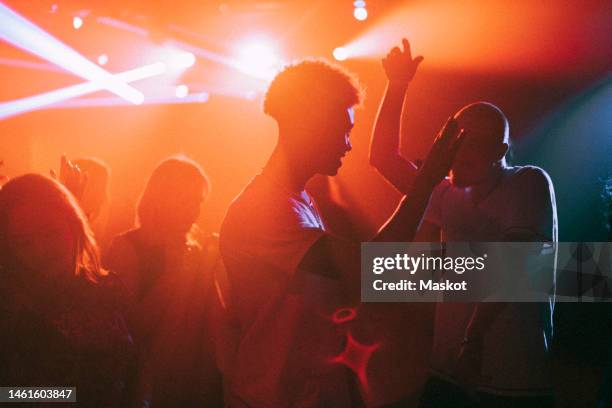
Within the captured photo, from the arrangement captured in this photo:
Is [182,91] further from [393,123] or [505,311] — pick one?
[505,311]

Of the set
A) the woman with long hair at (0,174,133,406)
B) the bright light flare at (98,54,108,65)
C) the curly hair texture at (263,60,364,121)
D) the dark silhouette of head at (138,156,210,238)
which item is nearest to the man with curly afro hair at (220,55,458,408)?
the curly hair texture at (263,60,364,121)

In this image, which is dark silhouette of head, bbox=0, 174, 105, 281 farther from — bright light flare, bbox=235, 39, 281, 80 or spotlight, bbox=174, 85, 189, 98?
spotlight, bbox=174, 85, 189, 98

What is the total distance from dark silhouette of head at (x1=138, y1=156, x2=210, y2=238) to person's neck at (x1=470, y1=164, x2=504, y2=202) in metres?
1.54

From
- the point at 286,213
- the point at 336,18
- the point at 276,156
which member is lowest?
the point at 286,213

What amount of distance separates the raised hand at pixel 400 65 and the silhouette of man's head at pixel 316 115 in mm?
302

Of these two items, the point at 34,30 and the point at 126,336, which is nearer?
the point at 126,336

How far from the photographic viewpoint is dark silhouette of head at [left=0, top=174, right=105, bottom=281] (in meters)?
1.55

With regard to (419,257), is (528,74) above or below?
above

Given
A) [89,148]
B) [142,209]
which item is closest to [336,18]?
[142,209]

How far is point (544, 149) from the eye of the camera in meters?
3.27

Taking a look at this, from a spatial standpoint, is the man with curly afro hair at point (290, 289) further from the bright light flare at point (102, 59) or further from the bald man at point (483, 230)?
the bright light flare at point (102, 59)

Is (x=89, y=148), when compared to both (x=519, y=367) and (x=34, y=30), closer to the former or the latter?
(x=34, y=30)

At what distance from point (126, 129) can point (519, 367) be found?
5158mm

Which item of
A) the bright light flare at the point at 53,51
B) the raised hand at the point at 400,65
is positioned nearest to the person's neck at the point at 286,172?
the raised hand at the point at 400,65
